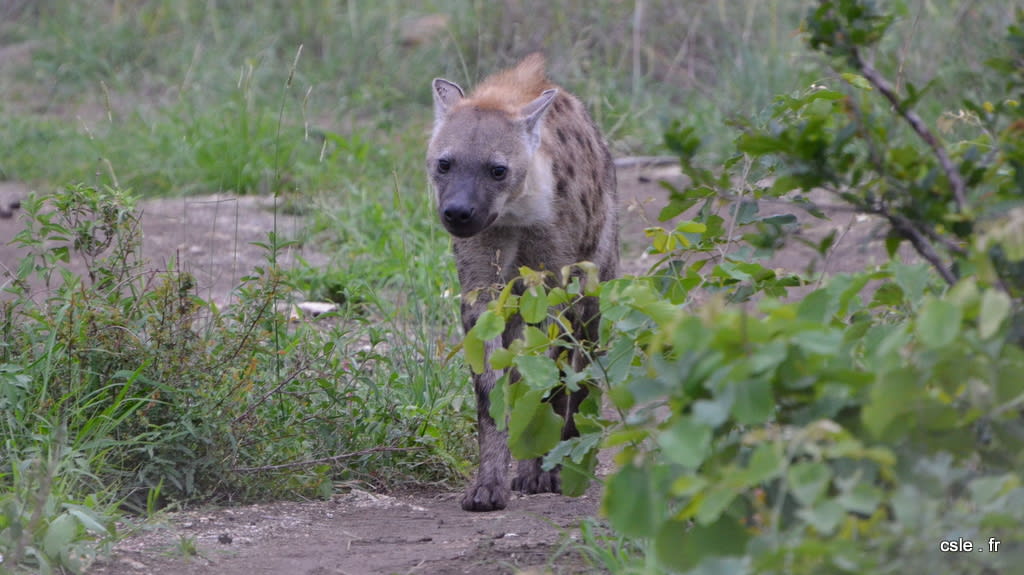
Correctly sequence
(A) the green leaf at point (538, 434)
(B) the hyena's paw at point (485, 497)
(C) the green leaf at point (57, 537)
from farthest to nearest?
(B) the hyena's paw at point (485, 497)
(A) the green leaf at point (538, 434)
(C) the green leaf at point (57, 537)

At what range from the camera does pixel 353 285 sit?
509 cm

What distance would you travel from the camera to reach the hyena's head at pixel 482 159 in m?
3.96

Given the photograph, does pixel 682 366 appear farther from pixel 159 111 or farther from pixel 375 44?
pixel 375 44

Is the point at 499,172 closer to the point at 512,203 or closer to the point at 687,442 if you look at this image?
the point at 512,203

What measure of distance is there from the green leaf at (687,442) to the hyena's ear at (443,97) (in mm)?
2538

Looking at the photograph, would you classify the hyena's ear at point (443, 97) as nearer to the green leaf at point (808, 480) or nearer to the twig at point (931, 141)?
the twig at point (931, 141)

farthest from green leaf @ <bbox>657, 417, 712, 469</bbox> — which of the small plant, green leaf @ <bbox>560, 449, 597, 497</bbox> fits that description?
green leaf @ <bbox>560, 449, 597, 497</bbox>

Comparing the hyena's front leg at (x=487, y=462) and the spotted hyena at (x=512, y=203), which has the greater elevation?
the spotted hyena at (x=512, y=203)

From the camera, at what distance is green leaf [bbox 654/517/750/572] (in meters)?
2.17

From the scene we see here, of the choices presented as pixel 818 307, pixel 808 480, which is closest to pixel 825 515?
pixel 808 480

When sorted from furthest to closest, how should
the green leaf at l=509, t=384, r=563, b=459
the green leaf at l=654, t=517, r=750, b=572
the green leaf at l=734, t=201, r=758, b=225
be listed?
the green leaf at l=734, t=201, r=758, b=225, the green leaf at l=509, t=384, r=563, b=459, the green leaf at l=654, t=517, r=750, b=572

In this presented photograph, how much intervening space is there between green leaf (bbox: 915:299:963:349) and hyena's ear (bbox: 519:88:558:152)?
236cm

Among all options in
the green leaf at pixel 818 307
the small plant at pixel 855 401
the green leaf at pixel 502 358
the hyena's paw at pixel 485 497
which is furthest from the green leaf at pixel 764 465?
the hyena's paw at pixel 485 497

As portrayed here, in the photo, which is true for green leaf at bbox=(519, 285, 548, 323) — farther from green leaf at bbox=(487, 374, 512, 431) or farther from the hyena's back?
the hyena's back
